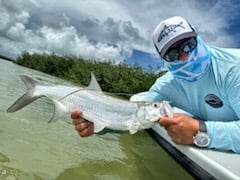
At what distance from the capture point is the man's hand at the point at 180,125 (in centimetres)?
263

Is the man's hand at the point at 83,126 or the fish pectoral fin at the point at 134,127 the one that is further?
the man's hand at the point at 83,126

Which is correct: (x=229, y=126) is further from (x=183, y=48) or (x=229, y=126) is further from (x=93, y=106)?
(x=93, y=106)

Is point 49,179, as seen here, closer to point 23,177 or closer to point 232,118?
point 23,177

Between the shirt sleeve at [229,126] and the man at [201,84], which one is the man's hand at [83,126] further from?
the shirt sleeve at [229,126]

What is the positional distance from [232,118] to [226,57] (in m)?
0.52

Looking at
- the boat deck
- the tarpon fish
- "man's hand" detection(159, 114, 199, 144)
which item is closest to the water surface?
the tarpon fish

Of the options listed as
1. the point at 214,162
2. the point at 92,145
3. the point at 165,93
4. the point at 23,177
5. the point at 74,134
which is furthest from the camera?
the point at 74,134

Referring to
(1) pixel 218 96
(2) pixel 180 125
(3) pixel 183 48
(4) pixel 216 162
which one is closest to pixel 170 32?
(3) pixel 183 48

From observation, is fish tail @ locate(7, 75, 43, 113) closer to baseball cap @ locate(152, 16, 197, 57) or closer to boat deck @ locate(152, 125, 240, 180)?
baseball cap @ locate(152, 16, 197, 57)

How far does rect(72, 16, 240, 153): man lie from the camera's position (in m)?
2.72

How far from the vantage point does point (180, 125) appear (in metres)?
2.63

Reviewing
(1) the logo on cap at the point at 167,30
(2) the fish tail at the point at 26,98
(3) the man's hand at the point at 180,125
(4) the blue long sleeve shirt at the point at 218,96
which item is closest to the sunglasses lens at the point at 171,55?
(1) the logo on cap at the point at 167,30

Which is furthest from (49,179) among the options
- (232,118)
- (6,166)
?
(232,118)

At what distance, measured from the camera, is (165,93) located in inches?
142
